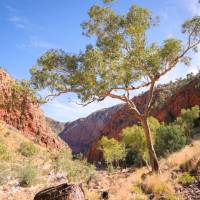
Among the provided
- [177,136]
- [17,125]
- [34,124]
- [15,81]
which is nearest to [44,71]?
[15,81]

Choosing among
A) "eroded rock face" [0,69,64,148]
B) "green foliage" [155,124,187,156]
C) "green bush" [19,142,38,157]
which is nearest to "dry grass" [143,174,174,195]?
"green foliage" [155,124,187,156]

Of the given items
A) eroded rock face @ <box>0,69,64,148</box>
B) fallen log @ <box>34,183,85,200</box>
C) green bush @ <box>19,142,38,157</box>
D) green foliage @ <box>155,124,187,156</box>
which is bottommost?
fallen log @ <box>34,183,85,200</box>

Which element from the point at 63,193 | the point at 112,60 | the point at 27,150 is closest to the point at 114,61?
the point at 112,60

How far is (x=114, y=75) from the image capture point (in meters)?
13.9

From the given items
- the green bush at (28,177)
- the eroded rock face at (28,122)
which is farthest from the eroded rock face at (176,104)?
the green bush at (28,177)

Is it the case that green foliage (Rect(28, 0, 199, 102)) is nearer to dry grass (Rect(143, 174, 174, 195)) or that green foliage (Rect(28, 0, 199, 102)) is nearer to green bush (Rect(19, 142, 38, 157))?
dry grass (Rect(143, 174, 174, 195))

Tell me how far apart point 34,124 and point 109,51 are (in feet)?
254

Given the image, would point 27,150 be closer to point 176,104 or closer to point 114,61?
point 114,61

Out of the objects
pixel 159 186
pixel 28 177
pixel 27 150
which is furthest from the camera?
pixel 27 150

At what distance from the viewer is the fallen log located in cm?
546

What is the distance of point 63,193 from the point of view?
5.50m

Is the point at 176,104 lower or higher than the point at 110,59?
higher

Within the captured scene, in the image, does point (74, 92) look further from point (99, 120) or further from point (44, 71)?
point (99, 120)

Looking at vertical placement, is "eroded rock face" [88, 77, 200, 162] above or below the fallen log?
above
